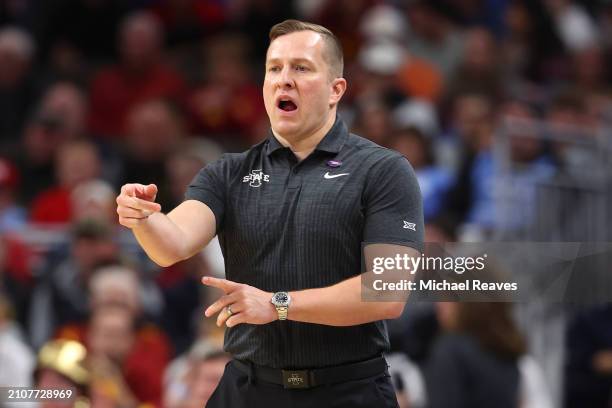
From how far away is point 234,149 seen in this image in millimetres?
11203

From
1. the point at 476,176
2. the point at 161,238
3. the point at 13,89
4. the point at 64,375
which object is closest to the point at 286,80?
the point at 161,238

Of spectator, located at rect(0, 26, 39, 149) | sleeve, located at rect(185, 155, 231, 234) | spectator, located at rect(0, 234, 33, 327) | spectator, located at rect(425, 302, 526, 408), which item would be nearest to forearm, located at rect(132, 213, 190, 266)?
sleeve, located at rect(185, 155, 231, 234)

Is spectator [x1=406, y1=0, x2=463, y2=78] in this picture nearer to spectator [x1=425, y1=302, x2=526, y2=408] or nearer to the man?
spectator [x1=425, y1=302, x2=526, y2=408]

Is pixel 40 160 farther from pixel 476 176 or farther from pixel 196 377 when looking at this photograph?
pixel 196 377

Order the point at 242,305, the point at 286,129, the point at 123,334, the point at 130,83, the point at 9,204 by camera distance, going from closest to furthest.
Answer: the point at 242,305 < the point at 286,129 < the point at 123,334 < the point at 9,204 < the point at 130,83

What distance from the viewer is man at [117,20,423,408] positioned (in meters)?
4.27

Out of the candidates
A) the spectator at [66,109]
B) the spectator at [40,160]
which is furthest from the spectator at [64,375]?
the spectator at [66,109]

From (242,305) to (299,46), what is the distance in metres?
1.00

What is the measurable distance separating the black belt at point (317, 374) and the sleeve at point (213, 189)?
57 cm

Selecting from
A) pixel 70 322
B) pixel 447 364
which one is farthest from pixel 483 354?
pixel 70 322

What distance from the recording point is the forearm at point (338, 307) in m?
4.05

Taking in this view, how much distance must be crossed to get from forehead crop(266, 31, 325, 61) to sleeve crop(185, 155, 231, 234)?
46 centimetres

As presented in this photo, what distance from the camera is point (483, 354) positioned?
286 inches

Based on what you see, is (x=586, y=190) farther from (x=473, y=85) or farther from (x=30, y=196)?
(x=30, y=196)
